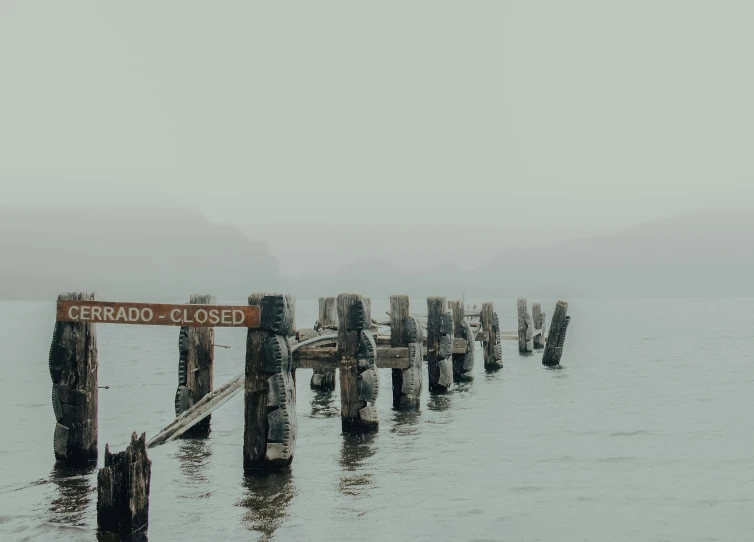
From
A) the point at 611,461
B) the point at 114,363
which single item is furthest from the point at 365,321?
the point at 114,363

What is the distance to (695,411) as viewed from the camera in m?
19.7

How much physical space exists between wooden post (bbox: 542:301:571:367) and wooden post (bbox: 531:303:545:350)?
21.7 ft

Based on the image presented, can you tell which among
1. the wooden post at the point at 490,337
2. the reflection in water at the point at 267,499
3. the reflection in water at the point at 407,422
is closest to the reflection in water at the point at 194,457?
the reflection in water at the point at 267,499

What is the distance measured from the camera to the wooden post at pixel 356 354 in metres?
12.8

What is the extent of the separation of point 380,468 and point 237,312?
354 cm

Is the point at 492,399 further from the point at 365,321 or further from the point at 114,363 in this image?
the point at 114,363

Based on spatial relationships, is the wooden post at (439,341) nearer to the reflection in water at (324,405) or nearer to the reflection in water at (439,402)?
the reflection in water at (439,402)

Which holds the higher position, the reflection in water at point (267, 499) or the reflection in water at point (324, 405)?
the reflection in water at point (324, 405)

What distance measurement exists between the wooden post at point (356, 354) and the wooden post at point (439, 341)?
19.0 ft

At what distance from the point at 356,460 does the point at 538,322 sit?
28281mm

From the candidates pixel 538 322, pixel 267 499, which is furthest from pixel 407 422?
pixel 538 322

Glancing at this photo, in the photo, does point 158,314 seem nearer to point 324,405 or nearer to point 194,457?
point 194,457

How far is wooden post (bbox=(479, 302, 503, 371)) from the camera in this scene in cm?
2638

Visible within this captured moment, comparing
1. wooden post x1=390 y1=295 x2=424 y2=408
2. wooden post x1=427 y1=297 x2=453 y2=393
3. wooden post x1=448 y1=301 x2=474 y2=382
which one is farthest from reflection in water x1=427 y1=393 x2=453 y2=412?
wooden post x1=448 y1=301 x2=474 y2=382
